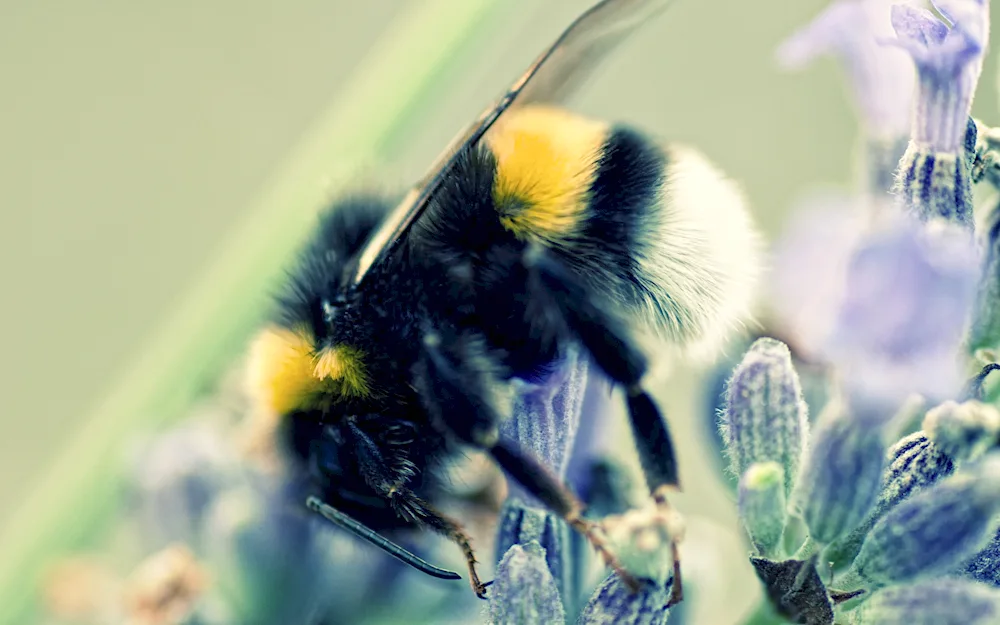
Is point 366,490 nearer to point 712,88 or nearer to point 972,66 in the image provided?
point 972,66

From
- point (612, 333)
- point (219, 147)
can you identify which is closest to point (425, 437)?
point (612, 333)

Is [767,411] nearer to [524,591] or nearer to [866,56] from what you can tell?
[524,591]

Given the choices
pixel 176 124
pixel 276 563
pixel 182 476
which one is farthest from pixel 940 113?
pixel 176 124

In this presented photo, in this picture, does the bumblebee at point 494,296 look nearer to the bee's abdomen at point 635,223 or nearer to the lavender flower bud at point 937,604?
the bee's abdomen at point 635,223

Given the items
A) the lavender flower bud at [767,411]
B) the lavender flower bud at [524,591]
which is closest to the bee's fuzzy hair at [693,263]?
the lavender flower bud at [767,411]

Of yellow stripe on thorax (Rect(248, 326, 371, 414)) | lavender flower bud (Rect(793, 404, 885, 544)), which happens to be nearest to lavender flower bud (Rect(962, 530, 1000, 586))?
lavender flower bud (Rect(793, 404, 885, 544))

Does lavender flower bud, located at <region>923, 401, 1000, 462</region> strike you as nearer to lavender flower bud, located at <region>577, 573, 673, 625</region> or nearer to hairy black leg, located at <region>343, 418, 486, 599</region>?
lavender flower bud, located at <region>577, 573, 673, 625</region>

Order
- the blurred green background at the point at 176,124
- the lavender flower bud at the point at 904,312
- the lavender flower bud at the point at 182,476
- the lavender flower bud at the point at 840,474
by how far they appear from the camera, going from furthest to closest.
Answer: the blurred green background at the point at 176,124 → the lavender flower bud at the point at 182,476 → the lavender flower bud at the point at 840,474 → the lavender flower bud at the point at 904,312
